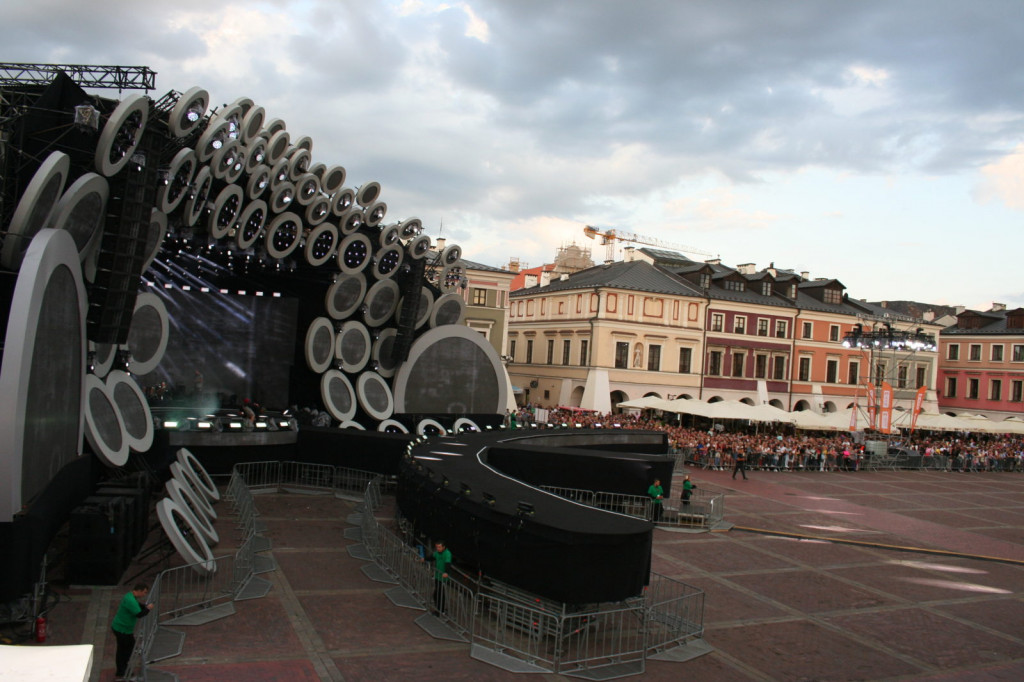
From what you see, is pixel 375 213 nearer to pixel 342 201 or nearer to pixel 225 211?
pixel 342 201

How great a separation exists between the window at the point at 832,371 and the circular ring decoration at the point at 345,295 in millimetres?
41248

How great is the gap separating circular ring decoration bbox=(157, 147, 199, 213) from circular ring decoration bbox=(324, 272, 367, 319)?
7.45 metres

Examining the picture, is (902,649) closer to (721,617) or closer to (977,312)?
(721,617)

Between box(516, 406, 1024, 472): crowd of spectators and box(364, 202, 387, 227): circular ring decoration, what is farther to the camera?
box(516, 406, 1024, 472): crowd of spectators

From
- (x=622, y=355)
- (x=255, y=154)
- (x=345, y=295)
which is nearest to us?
(x=255, y=154)

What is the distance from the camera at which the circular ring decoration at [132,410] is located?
18266 mm

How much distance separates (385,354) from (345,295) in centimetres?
322

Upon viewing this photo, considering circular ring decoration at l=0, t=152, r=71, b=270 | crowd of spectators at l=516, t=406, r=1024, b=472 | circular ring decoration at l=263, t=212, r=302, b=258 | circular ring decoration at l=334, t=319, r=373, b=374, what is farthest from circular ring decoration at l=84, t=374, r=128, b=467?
crowd of spectators at l=516, t=406, r=1024, b=472

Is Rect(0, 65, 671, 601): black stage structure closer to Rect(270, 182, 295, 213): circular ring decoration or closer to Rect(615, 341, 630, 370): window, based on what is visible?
Rect(270, 182, 295, 213): circular ring decoration

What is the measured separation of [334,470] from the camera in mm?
23828

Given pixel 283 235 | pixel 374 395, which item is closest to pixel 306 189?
pixel 283 235

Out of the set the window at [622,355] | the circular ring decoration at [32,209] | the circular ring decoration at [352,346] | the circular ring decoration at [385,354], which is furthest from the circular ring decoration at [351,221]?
the window at [622,355]

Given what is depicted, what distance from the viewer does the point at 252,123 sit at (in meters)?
22.2

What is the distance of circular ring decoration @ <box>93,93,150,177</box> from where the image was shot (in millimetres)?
15828
